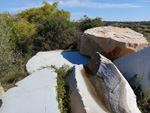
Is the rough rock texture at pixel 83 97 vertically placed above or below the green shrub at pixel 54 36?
below

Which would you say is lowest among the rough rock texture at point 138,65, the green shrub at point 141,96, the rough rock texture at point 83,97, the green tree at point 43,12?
the green shrub at point 141,96

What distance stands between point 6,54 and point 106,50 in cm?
383

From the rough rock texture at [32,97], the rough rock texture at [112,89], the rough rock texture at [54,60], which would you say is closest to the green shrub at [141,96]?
the rough rock texture at [112,89]

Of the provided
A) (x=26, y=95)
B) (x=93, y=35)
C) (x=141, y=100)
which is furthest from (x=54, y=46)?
(x=141, y=100)

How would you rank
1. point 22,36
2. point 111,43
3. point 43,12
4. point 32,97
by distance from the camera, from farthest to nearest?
1. point 43,12
2. point 22,36
3. point 111,43
4. point 32,97

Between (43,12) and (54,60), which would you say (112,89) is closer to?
(54,60)

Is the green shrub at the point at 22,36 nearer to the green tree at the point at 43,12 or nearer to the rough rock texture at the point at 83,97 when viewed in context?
the rough rock texture at the point at 83,97

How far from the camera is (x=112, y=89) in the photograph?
2805 mm

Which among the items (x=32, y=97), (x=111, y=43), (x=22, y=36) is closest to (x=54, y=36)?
(x=22, y=36)

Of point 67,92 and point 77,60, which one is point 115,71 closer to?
point 67,92

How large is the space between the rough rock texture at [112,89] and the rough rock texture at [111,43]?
177 cm

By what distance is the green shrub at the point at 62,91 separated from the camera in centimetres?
289

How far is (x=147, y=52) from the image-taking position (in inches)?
140

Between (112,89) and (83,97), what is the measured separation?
592 mm
